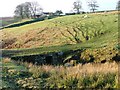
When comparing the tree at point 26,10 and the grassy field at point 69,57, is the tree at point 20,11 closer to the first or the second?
the tree at point 26,10

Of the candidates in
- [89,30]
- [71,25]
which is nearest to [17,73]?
[89,30]

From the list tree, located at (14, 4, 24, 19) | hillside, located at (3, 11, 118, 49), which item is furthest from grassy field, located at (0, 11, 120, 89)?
tree, located at (14, 4, 24, 19)

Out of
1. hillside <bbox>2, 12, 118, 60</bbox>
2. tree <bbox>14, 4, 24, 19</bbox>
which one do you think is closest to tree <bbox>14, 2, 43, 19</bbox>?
tree <bbox>14, 4, 24, 19</bbox>

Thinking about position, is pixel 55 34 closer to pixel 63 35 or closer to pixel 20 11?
pixel 63 35

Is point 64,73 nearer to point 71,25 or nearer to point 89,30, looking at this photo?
point 89,30

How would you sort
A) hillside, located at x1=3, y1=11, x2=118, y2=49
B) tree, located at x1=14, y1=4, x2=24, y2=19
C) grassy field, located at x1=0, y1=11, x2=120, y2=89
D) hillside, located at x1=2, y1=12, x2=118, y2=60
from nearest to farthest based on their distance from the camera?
Answer: grassy field, located at x1=0, y1=11, x2=120, y2=89, hillside, located at x1=2, y1=12, x2=118, y2=60, hillside, located at x1=3, y1=11, x2=118, y2=49, tree, located at x1=14, y1=4, x2=24, y2=19

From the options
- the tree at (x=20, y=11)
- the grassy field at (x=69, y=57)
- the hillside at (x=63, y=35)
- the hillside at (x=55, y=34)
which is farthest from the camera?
the tree at (x=20, y=11)

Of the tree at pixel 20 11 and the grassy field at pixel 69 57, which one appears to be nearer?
the grassy field at pixel 69 57

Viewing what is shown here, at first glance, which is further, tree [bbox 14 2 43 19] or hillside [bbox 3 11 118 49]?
tree [bbox 14 2 43 19]

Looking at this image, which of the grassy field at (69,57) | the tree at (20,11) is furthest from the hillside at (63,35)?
the tree at (20,11)

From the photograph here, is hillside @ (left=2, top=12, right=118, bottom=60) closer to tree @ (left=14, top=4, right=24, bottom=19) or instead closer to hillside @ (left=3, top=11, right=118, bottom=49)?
hillside @ (left=3, top=11, right=118, bottom=49)

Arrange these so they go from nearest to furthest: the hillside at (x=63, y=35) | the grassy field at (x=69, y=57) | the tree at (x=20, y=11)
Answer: the grassy field at (x=69, y=57), the hillside at (x=63, y=35), the tree at (x=20, y=11)

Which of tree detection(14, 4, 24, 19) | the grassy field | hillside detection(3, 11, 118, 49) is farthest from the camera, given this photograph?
tree detection(14, 4, 24, 19)

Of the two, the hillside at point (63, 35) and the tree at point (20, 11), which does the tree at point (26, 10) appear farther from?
the hillside at point (63, 35)
